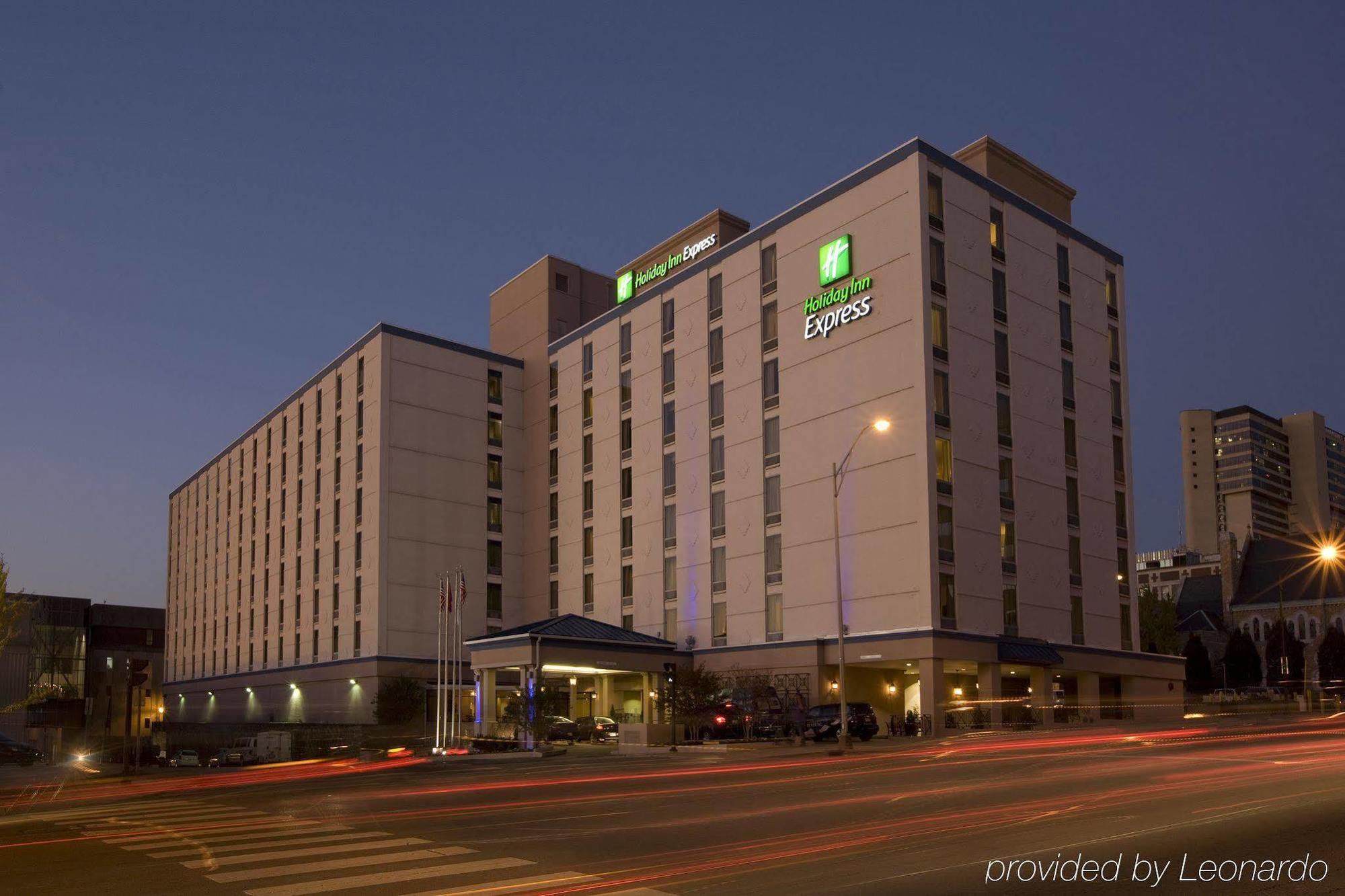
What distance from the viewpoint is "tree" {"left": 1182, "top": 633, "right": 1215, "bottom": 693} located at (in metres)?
131

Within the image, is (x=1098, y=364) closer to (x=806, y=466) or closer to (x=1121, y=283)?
(x=1121, y=283)

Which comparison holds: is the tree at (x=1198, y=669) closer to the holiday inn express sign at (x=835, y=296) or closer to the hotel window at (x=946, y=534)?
the hotel window at (x=946, y=534)

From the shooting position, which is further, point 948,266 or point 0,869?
point 948,266

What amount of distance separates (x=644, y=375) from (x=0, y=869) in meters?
62.8

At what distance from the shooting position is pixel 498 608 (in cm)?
8831

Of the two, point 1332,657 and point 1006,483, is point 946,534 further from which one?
point 1332,657

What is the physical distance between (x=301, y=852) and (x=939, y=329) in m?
47.8

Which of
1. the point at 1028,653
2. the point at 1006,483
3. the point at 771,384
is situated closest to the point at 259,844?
the point at 1028,653

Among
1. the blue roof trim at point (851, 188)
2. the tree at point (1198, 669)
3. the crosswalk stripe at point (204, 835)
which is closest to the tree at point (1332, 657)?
the tree at point (1198, 669)

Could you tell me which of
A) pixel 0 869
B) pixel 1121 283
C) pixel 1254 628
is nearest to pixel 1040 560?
pixel 1121 283

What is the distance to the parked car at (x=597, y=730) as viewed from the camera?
6356 centimetres

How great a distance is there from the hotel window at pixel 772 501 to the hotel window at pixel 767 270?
10724 millimetres

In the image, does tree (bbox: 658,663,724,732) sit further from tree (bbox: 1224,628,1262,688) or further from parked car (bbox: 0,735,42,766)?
tree (bbox: 1224,628,1262,688)

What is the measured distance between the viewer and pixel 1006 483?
6388 centimetres
